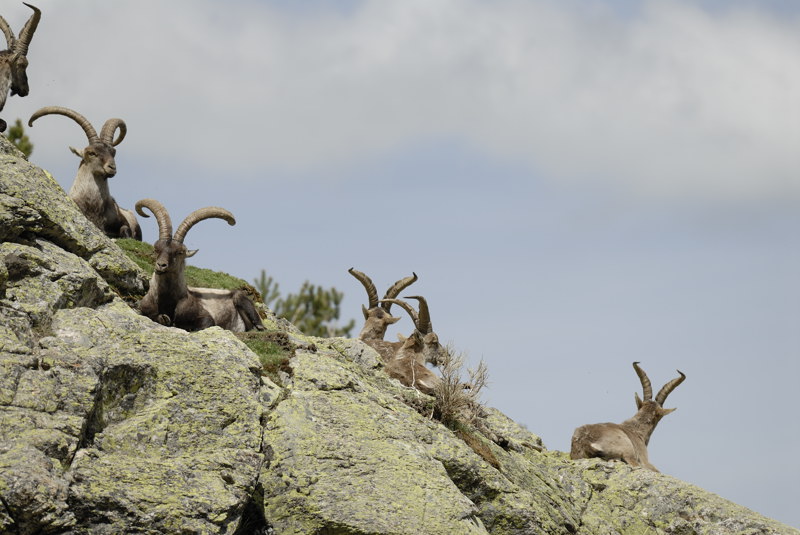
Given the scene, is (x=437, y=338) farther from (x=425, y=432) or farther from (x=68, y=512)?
(x=68, y=512)

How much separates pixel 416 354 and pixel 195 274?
20.7ft

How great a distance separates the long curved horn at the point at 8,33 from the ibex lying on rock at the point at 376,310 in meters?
8.72

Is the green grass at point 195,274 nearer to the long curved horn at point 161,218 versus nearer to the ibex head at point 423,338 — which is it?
the long curved horn at point 161,218

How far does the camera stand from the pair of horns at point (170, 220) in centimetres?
1670

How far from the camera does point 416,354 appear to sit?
58.9 ft

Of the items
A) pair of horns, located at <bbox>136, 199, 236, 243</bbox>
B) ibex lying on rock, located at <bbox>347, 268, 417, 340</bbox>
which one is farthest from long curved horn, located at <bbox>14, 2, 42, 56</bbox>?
ibex lying on rock, located at <bbox>347, 268, 417, 340</bbox>

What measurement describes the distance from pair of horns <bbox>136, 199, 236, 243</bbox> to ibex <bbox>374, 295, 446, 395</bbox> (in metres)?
3.63

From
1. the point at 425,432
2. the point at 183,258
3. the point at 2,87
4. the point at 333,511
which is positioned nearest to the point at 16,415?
the point at 333,511

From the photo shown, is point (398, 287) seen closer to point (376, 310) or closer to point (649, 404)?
point (376, 310)

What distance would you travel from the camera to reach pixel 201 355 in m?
12.4

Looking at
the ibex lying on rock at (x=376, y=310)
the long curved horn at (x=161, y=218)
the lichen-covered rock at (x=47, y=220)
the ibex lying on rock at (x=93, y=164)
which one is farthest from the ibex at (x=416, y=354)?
the ibex lying on rock at (x=93, y=164)

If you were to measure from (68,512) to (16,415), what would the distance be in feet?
3.97

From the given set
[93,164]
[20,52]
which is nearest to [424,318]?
[93,164]

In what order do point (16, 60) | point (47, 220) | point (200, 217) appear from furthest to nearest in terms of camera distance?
1. point (16, 60)
2. point (200, 217)
3. point (47, 220)
